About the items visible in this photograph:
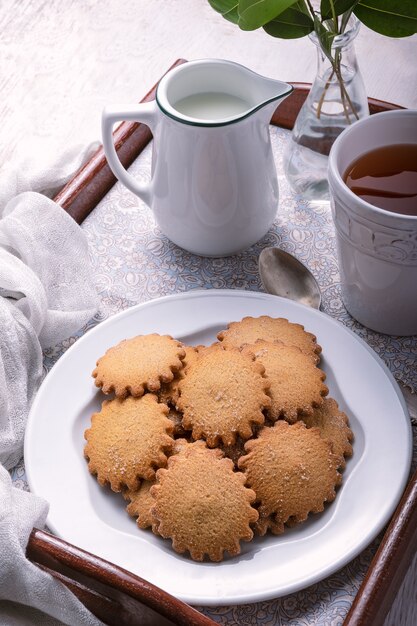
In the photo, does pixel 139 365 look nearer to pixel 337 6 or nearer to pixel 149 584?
pixel 149 584

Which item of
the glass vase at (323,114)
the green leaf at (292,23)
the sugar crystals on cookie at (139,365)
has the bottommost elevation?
the sugar crystals on cookie at (139,365)

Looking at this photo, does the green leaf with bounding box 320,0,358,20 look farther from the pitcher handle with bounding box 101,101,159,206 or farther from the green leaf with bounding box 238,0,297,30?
the pitcher handle with bounding box 101,101,159,206

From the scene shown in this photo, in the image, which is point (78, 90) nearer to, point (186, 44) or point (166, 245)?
point (186, 44)

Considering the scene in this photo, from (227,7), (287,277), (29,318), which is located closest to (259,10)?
(227,7)

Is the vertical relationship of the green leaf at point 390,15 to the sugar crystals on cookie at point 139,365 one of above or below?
above

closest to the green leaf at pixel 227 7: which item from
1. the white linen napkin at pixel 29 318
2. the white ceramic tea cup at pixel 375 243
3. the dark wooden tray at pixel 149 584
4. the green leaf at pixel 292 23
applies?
the green leaf at pixel 292 23

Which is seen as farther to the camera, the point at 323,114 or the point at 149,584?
the point at 323,114

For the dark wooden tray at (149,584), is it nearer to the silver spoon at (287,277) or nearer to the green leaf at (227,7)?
the silver spoon at (287,277)
